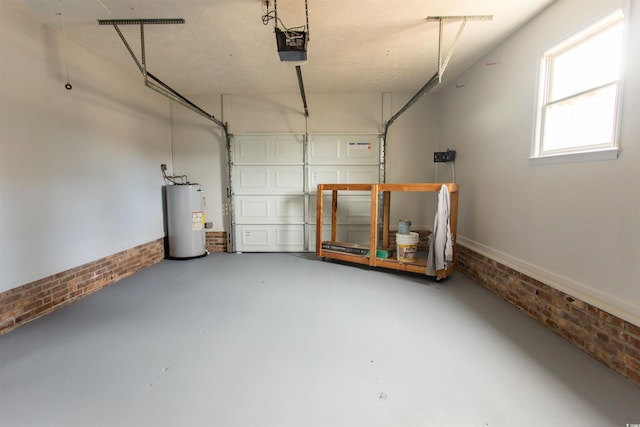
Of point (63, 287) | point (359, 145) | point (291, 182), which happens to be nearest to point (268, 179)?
point (291, 182)

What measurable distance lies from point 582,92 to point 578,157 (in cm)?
57

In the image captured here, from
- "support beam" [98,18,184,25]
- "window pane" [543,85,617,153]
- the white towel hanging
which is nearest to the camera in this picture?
"window pane" [543,85,617,153]

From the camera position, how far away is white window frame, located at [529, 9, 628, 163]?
5.95 feet

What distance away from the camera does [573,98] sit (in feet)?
7.18

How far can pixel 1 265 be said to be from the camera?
7.35 ft

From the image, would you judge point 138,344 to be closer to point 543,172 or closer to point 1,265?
point 1,265

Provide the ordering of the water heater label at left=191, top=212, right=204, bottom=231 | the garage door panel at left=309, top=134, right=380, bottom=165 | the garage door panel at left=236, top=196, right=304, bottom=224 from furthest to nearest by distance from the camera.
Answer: the garage door panel at left=236, top=196, right=304, bottom=224 → the garage door panel at left=309, top=134, right=380, bottom=165 → the water heater label at left=191, top=212, right=204, bottom=231

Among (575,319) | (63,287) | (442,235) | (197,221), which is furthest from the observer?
(197,221)

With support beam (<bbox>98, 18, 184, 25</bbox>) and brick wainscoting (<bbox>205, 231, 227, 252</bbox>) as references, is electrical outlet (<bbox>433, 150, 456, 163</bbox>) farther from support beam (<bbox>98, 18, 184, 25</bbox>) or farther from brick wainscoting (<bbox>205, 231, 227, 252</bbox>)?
brick wainscoting (<bbox>205, 231, 227, 252</bbox>)

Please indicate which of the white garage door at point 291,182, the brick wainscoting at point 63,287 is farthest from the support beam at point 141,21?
the brick wainscoting at point 63,287

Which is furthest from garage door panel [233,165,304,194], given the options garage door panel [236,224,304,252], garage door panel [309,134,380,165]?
garage door panel [236,224,304,252]

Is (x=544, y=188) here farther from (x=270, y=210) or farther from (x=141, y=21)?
(x=141, y=21)

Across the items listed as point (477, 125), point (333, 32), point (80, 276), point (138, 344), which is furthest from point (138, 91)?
point (477, 125)

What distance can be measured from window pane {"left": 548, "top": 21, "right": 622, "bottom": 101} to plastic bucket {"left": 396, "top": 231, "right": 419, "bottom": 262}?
2126mm
